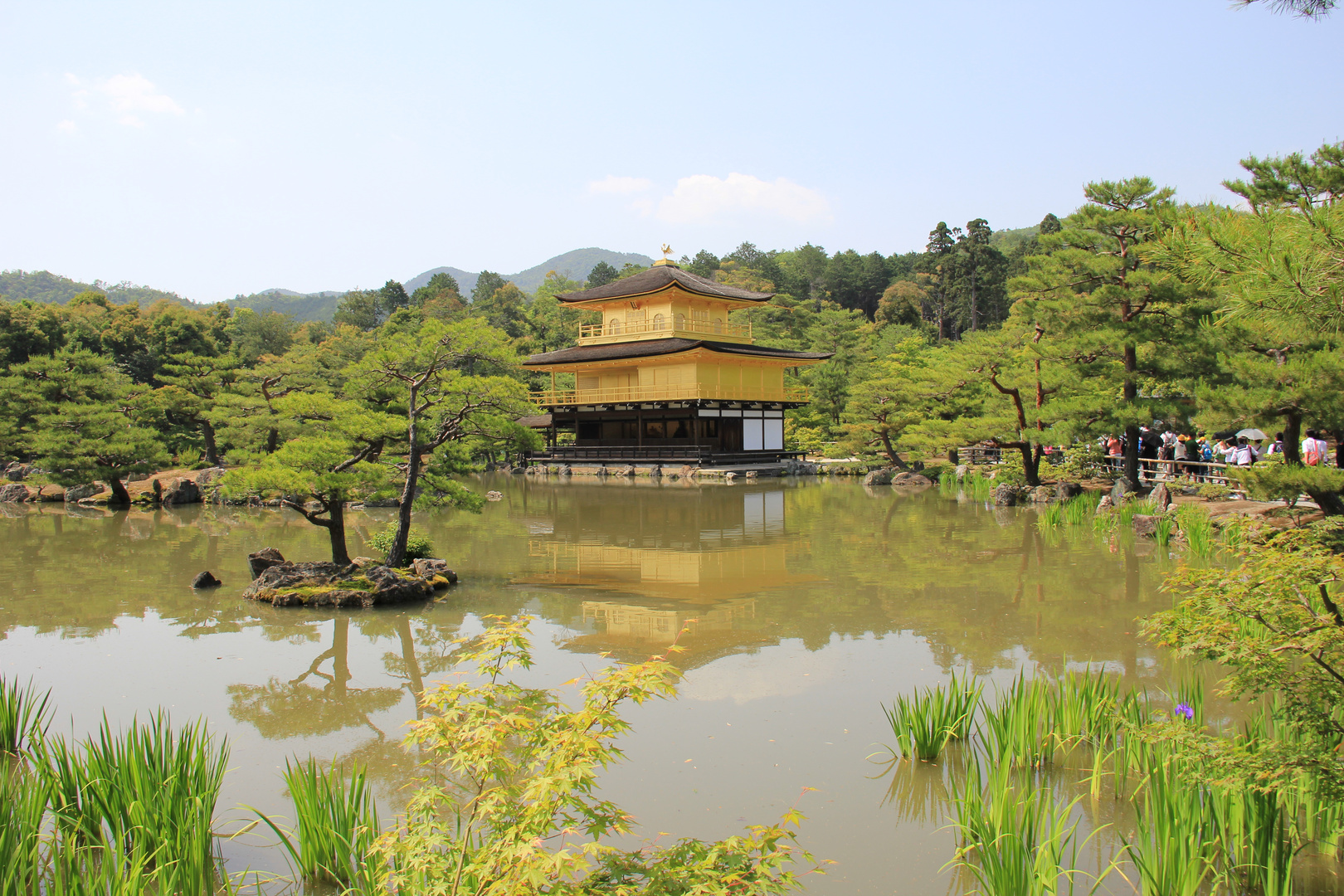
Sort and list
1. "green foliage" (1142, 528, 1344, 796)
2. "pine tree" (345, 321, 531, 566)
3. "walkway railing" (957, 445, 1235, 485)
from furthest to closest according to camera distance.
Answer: "walkway railing" (957, 445, 1235, 485)
"pine tree" (345, 321, 531, 566)
"green foliage" (1142, 528, 1344, 796)

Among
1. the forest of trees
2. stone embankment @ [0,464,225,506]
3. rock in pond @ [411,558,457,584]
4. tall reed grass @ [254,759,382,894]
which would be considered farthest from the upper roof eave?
tall reed grass @ [254,759,382,894]

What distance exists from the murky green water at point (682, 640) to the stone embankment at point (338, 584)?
20 centimetres

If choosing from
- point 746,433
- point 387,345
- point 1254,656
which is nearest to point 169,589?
point 387,345

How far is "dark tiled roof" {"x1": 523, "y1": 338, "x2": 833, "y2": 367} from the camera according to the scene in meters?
26.1

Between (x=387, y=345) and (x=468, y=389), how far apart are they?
0.98m

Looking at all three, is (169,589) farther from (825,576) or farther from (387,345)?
(825,576)

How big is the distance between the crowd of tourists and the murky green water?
2755 millimetres

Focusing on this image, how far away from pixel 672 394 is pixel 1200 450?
1480 cm

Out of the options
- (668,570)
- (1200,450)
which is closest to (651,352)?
(1200,450)

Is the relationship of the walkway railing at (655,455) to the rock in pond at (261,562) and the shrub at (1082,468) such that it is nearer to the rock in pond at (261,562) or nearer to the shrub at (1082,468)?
the shrub at (1082,468)

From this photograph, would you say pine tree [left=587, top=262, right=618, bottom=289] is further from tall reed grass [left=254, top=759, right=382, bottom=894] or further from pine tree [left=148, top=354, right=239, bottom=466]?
tall reed grass [left=254, top=759, right=382, bottom=894]

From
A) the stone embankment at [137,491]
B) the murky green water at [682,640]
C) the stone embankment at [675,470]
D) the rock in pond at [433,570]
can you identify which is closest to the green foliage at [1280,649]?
the murky green water at [682,640]

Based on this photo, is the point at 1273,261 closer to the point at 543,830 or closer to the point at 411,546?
the point at 543,830

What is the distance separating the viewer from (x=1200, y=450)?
1647cm
